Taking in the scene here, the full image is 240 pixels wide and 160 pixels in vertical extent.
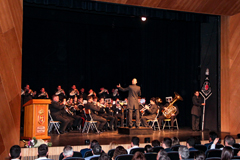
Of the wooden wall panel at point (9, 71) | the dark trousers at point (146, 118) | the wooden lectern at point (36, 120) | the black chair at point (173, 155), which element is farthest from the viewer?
A: the dark trousers at point (146, 118)

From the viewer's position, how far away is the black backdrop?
1375 cm

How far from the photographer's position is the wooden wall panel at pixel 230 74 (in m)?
10.4

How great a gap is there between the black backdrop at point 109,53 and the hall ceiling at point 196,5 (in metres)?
2.82

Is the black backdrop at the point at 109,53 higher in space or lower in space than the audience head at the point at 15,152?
higher

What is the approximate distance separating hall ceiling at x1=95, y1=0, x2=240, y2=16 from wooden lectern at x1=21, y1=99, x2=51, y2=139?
136 inches

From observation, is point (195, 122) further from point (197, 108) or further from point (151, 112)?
point (151, 112)

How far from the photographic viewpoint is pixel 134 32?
52.1 ft

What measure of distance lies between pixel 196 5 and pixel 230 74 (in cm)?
265

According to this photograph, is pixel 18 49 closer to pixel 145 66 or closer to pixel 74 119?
pixel 74 119

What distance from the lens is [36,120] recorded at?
792cm

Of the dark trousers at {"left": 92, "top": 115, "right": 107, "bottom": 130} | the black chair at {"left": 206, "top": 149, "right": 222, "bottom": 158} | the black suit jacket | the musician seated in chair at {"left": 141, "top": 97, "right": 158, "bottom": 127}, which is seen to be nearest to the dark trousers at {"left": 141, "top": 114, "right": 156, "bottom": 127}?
the musician seated in chair at {"left": 141, "top": 97, "right": 158, "bottom": 127}

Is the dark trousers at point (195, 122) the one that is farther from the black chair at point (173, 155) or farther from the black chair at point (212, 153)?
the black chair at point (173, 155)

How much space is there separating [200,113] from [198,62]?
7.37 feet

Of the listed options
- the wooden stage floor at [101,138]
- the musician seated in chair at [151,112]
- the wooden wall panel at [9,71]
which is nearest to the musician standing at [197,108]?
the musician seated in chair at [151,112]
